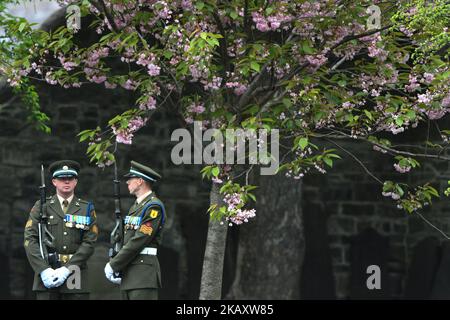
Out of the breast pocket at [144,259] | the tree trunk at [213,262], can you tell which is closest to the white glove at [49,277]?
the breast pocket at [144,259]

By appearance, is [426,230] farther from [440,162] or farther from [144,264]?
[144,264]

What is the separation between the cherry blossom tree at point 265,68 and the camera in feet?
35.5

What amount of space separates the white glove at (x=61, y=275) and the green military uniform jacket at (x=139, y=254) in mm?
443

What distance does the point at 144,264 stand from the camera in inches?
418

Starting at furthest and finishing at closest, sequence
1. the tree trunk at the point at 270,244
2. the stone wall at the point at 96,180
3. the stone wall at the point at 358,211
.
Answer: the stone wall at the point at 358,211 → the stone wall at the point at 96,180 → the tree trunk at the point at 270,244

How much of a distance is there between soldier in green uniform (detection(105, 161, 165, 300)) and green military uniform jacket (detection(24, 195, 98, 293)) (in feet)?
1.09

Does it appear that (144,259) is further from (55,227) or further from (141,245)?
(55,227)

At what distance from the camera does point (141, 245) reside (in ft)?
34.6

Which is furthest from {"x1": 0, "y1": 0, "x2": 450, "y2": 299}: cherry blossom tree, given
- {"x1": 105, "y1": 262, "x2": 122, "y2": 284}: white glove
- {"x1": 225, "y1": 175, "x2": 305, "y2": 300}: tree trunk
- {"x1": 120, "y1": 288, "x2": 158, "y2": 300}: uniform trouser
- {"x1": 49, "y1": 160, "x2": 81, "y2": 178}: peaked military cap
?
{"x1": 225, "y1": 175, "x2": 305, "y2": 300}: tree trunk

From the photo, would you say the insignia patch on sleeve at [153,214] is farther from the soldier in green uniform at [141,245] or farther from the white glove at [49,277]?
the white glove at [49,277]

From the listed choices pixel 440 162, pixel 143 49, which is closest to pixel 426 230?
pixel 440 162

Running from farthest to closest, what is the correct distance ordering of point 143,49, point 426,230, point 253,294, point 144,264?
point 426,230, point 253,294, point 143,49, point 144,264
